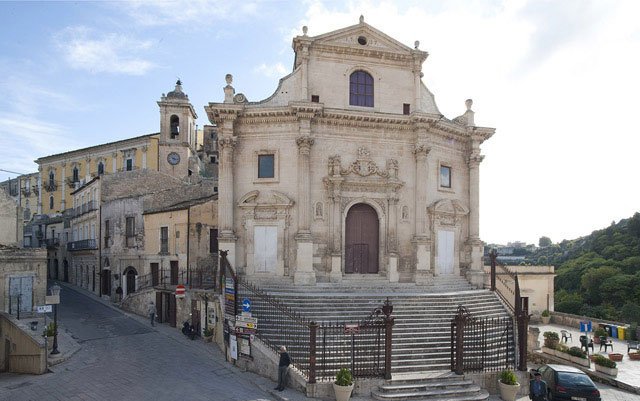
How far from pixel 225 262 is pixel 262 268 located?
3.52 meters

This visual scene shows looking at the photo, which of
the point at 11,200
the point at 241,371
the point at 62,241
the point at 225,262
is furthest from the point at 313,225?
the point at 62,241

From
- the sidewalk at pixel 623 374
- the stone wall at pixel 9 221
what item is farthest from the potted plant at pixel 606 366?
the stone wall at pixel 9 221

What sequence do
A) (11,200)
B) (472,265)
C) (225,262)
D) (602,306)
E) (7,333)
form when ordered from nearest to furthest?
(225,262)
(7,333)
(472,265)
(11,200)
(602,306)

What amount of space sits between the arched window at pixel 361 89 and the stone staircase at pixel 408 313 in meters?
8.44

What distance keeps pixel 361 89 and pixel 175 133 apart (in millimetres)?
25008

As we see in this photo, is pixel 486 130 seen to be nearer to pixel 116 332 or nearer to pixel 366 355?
pixel 366 355

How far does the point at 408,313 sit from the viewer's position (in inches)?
716

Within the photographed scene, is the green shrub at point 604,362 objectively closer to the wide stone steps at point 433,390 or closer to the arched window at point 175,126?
the wide stone steps at point 433,390

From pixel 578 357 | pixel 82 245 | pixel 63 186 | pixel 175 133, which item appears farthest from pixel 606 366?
pixel 63 186

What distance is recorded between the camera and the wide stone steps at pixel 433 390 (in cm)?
1318

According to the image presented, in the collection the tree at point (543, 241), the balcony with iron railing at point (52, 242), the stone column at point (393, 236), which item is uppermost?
the stone column at point (393, 236)

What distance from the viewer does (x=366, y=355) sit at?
1454cm

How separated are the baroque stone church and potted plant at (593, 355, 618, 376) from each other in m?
6.67

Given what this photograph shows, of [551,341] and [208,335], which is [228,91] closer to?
[208,335]
